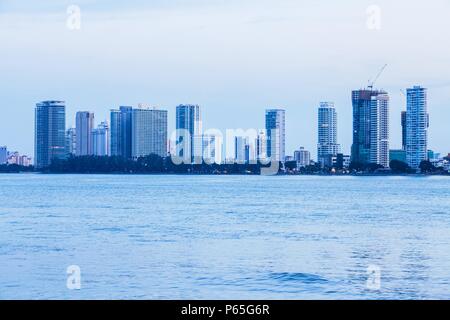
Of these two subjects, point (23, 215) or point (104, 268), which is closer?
point (104, 268)

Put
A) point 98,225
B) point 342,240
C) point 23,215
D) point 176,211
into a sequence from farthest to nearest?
point 176,211, point 23,215, point 98,225, point 342,240

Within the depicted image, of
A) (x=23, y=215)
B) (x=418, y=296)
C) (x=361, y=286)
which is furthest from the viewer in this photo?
(x=23, y=215)

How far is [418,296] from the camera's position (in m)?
11.2

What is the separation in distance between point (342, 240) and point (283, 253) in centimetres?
408

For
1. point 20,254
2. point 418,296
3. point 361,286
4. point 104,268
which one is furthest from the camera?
point 20,254

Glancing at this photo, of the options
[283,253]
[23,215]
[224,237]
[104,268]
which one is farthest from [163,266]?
[23,215]

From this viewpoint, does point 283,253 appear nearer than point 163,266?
No
